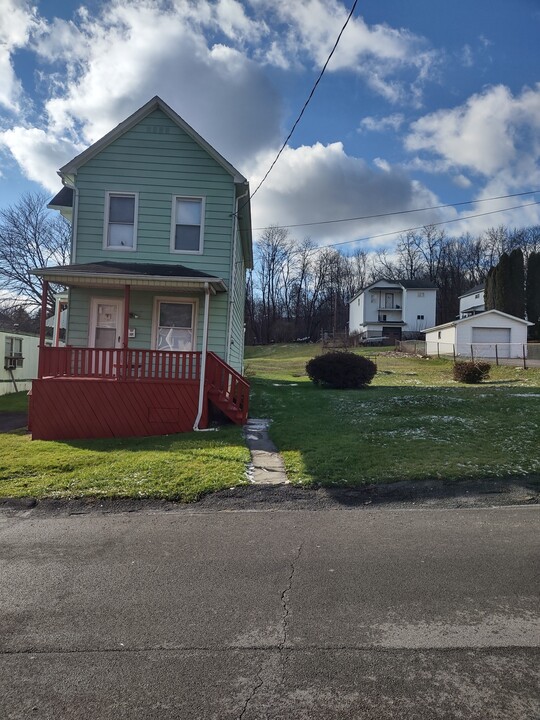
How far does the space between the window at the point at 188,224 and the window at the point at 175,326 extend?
1.55 m

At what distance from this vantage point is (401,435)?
30.2ft

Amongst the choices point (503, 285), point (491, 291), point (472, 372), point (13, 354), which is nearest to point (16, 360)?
point (13, 354)

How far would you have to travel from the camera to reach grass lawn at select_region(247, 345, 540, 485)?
7145 mm

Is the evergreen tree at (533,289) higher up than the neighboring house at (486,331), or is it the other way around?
the evergreen tree at (533,289)

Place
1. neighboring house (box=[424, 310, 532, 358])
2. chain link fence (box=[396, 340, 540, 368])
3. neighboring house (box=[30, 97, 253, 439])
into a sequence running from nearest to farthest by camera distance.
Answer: neighboring house (box=[30, 97, 253, 439]), chain link fence (box=[396, 340, 540, 368]), neighboring house (box=[424, 310, 532, 358])

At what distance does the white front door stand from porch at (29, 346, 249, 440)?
1568 mm

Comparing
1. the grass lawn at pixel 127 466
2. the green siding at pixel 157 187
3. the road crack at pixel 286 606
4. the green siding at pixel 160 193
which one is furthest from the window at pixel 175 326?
the road crack at pixel 286 606

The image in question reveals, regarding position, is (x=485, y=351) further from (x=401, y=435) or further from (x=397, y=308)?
(x=401, y=435)

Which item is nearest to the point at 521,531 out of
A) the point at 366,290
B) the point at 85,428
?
the point at 85,428

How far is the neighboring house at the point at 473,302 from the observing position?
5675cm

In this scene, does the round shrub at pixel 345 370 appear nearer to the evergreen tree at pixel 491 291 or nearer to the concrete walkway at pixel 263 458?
the concrete walkway at pixel 263 458

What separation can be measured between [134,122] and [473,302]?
54.6m

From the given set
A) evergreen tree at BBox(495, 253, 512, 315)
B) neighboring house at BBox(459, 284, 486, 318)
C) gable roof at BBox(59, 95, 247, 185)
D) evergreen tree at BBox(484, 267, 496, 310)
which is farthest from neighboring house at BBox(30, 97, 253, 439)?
neighboring house at BBox(459, 284, 486, 318)

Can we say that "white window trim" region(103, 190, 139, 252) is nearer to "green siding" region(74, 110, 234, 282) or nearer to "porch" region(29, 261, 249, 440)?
"green siding" region(74, 110, 234, 282)
